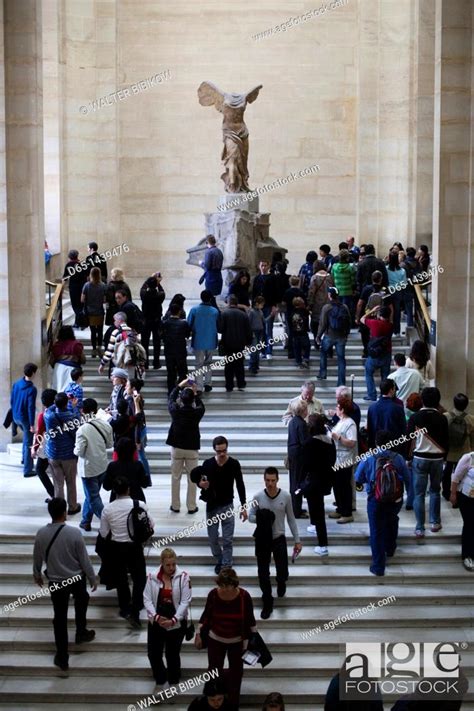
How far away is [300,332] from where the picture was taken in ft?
67.9

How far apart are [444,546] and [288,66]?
17588 millimetres

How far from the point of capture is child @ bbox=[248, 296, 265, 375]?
68.1 ft

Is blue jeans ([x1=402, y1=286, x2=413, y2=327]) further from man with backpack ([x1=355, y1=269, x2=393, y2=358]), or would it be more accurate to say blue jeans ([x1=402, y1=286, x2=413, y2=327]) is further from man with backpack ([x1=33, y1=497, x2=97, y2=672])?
man with backpack ([x1=33, y1=497, x2=97, y2=672])

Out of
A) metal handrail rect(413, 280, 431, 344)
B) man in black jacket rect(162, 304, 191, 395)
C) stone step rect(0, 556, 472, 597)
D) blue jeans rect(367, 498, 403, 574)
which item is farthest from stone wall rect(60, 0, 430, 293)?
blue jeans rect(367, 498, 403, 574)

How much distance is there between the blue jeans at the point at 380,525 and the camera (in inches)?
556

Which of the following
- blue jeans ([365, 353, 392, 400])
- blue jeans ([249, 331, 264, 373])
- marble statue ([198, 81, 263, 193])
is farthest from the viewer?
marble statue ([198, 81, 263, 193])

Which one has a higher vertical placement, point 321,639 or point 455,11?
point 455,11

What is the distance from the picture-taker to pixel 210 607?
37.4 ft

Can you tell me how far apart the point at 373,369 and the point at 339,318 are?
108 cm

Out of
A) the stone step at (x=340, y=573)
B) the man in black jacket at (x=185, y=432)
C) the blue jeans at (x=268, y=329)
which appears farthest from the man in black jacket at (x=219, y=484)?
the blue jeans at (x=268, y=329)

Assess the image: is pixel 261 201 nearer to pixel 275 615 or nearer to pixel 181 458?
pixel 181 458

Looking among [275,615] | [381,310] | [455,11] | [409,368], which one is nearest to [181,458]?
[275,615]

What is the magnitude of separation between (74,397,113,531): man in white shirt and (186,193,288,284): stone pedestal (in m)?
9.72

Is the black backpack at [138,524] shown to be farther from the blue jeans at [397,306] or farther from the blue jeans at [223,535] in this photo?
the blue jeans at [397,306]
